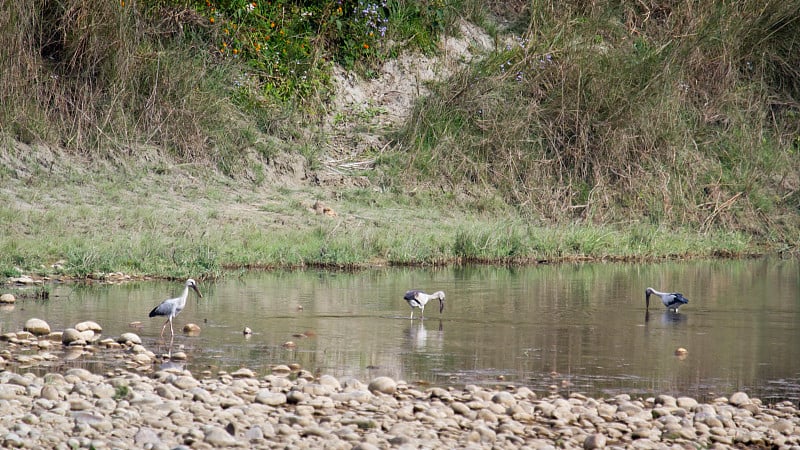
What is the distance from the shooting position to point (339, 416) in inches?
288

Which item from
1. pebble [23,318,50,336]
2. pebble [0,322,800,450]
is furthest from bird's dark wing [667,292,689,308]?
pebble [23,318,50,336]

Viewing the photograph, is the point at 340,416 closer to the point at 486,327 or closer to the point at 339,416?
the point at 339,416

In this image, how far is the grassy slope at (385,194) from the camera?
613 inches

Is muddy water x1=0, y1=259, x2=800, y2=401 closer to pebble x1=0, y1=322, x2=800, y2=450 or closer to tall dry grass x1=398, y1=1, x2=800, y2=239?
pebble x1=0, y1=322, x2=800, y2=450

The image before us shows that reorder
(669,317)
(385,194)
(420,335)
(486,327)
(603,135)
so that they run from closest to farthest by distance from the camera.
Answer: (420,335) < (486,327) < (669,317) < (385,194) < (603,135)

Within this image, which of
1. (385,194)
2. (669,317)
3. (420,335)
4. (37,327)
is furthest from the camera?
(385,194)

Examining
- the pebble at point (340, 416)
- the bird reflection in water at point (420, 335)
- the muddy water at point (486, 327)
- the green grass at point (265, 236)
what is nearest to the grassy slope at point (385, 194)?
the green grass at point (265, 236)

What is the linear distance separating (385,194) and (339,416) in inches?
508

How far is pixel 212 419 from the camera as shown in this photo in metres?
7.07

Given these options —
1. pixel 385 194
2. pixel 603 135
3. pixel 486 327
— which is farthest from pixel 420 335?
pixel 603 135

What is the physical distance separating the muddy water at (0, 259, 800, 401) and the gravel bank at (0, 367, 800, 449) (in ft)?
2.43

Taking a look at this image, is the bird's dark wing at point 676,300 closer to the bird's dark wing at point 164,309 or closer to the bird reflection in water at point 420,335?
the bird reflection in water at point 420,335

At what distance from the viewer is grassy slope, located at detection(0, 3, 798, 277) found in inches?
613

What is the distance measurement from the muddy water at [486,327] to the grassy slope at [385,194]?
3.22ft
